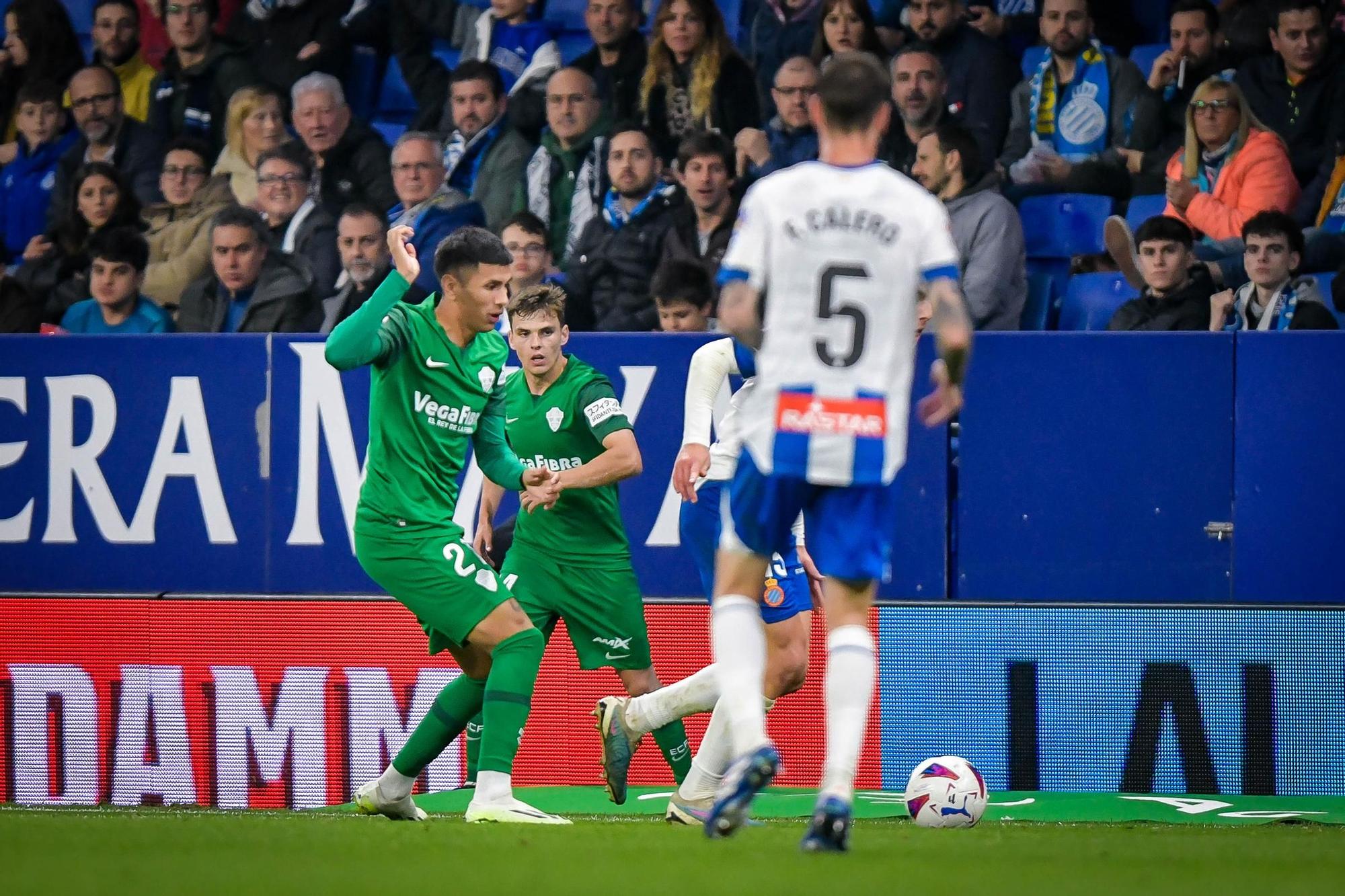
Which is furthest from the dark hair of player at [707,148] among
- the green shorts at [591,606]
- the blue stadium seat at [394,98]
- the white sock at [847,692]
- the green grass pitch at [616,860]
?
the white sock at [847,692]

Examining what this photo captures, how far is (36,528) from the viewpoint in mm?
9984

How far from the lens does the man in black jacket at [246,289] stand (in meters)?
11.2

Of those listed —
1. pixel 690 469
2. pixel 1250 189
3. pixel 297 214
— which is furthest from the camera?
pixel 297 214

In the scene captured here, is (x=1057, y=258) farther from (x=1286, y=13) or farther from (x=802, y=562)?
(x=802, y=562)

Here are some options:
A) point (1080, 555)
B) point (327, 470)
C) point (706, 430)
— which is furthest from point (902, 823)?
point (327, 470)

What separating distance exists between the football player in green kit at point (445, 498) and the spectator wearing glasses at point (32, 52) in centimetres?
668

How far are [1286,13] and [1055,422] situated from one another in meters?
2.97

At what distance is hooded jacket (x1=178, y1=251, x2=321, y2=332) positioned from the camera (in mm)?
11156

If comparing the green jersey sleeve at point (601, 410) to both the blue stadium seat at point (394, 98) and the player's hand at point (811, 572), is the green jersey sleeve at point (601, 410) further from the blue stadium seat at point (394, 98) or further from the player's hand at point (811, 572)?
the blue stadium seat at point (394, 98)

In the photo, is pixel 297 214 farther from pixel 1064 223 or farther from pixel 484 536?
pixel 1064 223

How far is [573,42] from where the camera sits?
464 inches

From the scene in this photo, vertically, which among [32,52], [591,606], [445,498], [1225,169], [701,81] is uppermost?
[32,52]

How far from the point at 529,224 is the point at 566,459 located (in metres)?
3.32

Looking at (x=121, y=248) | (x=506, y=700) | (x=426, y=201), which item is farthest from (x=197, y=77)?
(x=506, y=700)
